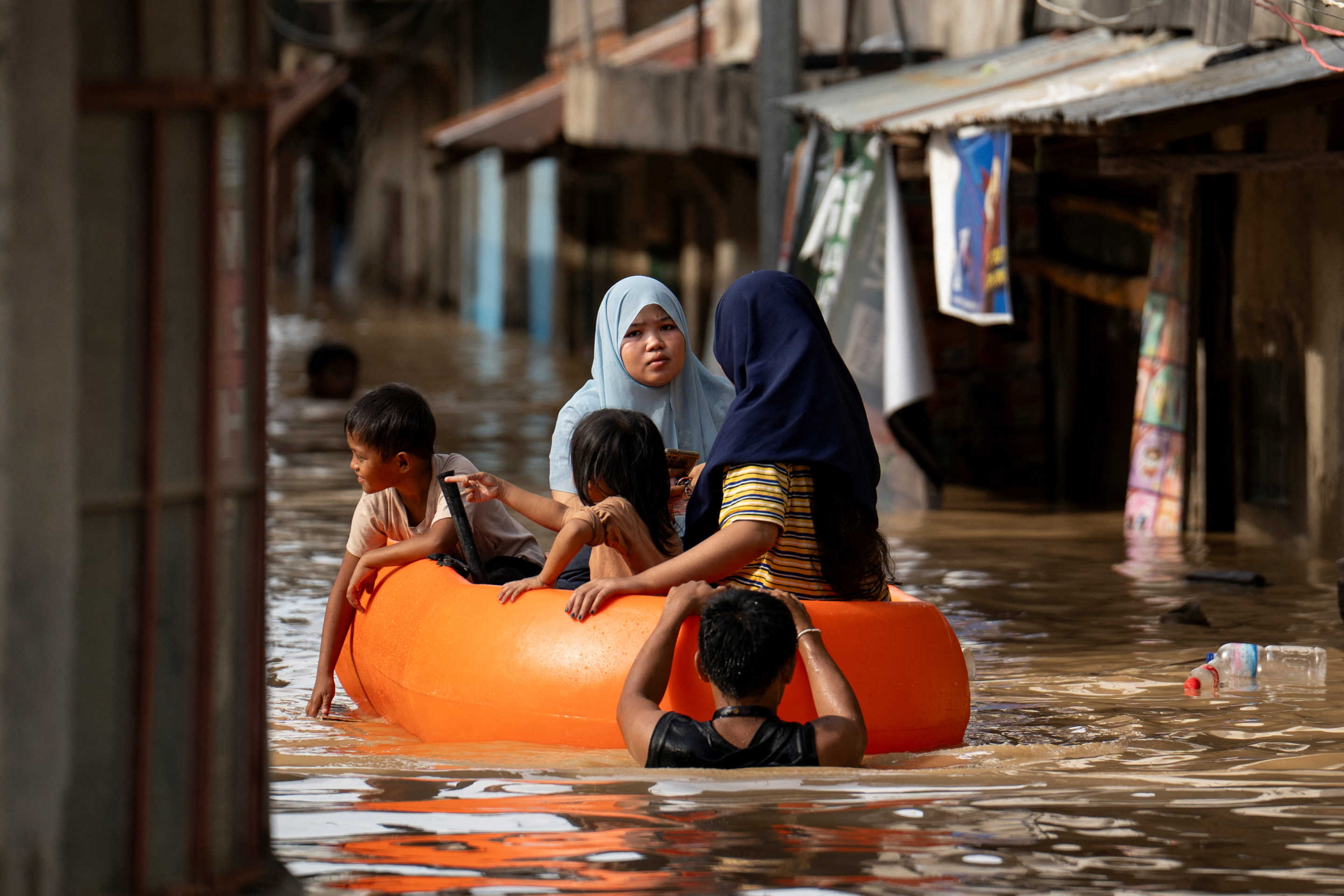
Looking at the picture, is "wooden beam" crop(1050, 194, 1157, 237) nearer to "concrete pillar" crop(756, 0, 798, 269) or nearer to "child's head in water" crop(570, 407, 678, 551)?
"concrete pillar" crop(756, 0, 798, 269)

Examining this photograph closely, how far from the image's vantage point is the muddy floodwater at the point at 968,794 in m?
4.03

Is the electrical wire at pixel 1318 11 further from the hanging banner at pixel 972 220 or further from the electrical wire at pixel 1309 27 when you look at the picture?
the hanging banner at pixel 972 220

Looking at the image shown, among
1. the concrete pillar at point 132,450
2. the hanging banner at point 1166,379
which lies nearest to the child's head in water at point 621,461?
the concrete pillar at point 132,450

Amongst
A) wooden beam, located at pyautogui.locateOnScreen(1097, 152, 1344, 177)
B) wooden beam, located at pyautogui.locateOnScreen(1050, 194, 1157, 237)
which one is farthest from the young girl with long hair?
wooden beam, located at pyautogui.locateOnScreen(1050, 194, 1157, 237)

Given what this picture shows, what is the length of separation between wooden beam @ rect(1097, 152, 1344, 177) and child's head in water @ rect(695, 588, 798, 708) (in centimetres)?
469

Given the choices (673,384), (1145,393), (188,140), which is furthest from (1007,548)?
(188,140)

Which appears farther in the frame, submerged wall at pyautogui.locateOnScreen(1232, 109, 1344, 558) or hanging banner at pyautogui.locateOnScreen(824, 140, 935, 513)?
hanging banner at pyautogui.locateOnScreen(824, 140, 935, 513)

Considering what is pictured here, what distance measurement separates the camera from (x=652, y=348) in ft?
19.4

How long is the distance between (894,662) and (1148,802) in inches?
32.6

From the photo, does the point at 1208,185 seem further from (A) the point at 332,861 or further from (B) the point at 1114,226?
(A) the point at 332,861

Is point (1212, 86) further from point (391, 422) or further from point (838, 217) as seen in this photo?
point (391, 422)

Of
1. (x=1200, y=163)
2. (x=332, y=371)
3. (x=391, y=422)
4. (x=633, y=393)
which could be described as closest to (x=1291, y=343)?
(x=1200, y=163)

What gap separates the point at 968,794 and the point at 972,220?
19.5ft

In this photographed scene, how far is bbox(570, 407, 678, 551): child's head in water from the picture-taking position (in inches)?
207
